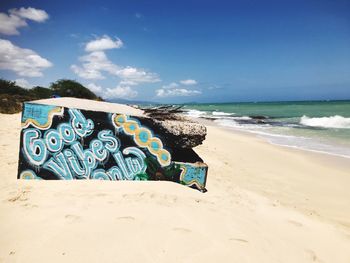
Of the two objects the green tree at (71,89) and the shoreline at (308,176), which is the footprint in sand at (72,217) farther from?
the green tree at (71,89)

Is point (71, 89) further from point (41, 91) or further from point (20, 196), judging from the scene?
point (20, 196)

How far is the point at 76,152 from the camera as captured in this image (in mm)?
4809

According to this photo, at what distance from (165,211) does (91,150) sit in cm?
203

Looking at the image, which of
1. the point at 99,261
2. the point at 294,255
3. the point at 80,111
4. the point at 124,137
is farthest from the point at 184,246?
the point at 80,111

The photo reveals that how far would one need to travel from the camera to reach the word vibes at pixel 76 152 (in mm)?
4676

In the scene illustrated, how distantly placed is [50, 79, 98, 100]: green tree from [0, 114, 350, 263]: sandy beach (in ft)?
74.2

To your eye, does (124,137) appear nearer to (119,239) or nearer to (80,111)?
(80,111)

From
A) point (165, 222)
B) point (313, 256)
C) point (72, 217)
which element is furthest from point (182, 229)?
point (313, 256)

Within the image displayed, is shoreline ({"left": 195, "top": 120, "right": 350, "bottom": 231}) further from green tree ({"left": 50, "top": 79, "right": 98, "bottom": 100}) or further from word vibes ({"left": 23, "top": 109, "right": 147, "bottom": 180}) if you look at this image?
green tree ({"left": 50, "top": 79, "right": 98, "bottom": 100})

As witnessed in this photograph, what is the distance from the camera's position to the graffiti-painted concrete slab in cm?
467

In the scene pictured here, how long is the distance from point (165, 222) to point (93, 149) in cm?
226

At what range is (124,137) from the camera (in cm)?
502

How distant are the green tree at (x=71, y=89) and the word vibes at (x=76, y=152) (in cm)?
2410

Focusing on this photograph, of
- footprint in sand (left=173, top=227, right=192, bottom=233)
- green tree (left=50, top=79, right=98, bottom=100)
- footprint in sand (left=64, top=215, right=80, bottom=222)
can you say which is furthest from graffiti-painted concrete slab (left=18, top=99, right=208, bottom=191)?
green tree (left=50, top=79, right=98, bottom=100)
